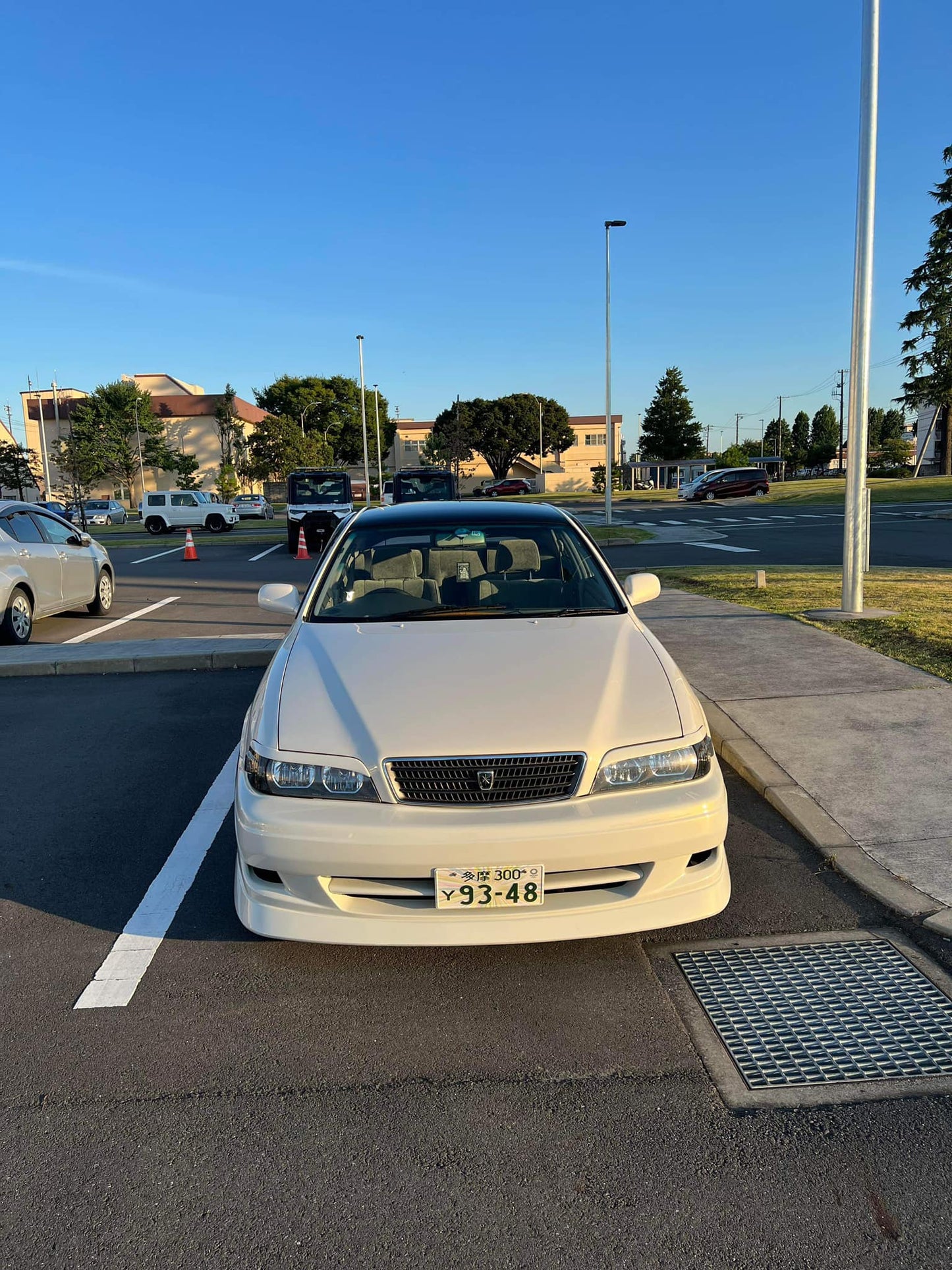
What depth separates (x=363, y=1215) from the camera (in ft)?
7.26

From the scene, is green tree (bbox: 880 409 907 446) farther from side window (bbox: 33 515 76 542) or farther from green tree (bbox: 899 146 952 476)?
side window (bbox: 33 515 76 542)

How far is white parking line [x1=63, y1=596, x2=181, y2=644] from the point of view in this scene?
10391 mm

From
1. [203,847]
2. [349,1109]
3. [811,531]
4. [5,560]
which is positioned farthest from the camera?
[811,531]

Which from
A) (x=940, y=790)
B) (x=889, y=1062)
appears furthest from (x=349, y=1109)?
(x=940, y=790)

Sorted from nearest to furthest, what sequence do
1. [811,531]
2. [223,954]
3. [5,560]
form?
[223,954] → [5,560] → [811,531]

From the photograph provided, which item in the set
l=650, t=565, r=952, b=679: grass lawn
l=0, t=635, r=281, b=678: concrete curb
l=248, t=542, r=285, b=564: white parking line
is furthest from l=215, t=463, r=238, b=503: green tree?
l=0, t=635, r=281, b=678: concrete curb

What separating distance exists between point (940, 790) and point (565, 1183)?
3.27 meters

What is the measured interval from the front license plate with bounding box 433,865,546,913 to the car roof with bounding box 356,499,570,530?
253cm

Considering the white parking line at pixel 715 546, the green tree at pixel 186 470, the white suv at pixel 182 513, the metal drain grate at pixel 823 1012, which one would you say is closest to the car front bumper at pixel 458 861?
the metal drain grate at pixel 823 1012

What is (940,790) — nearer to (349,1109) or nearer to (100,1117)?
(349,1109)

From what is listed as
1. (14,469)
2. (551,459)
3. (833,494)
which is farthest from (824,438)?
(14,469)

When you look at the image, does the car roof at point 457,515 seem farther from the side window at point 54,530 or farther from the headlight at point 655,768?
the side window at point 54,530

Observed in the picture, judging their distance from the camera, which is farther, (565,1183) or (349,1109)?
(349,1109)

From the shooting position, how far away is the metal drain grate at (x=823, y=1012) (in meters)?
2.78
